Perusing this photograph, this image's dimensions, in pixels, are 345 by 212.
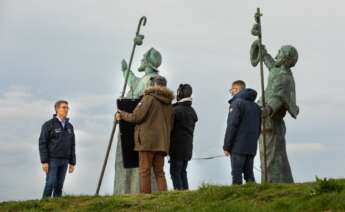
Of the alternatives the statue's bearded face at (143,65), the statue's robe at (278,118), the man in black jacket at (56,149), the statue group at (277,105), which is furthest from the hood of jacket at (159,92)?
the statue's bearded face at (143,65)

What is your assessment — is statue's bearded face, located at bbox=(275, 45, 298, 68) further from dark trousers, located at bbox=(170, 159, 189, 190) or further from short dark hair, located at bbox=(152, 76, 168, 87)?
short dark hair, located at bbox=(152, 76, 168, 87)

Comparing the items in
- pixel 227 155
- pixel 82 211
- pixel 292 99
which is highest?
pixel 292 99

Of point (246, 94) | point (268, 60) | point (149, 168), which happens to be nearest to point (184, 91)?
point (246, 94)

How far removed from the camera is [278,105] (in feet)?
65.9

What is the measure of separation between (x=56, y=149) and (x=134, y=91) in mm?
4075

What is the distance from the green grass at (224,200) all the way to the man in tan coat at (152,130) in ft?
3.78

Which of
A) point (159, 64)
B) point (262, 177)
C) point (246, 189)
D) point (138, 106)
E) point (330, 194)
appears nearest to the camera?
point (330, 194)

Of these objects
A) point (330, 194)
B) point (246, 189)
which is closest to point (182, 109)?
point (246, 189)

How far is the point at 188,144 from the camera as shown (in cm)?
1711

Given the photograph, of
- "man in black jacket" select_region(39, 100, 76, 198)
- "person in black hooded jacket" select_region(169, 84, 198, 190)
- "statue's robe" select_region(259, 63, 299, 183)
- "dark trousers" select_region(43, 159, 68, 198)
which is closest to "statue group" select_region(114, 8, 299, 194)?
"statue's robe" select_region(259, 63, 299, 183)

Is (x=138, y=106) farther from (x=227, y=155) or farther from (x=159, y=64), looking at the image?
(x=159, y=64)

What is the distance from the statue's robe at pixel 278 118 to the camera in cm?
2009

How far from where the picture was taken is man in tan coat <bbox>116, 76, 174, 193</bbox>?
53.9 feet

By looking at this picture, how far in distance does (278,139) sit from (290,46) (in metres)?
1.78
